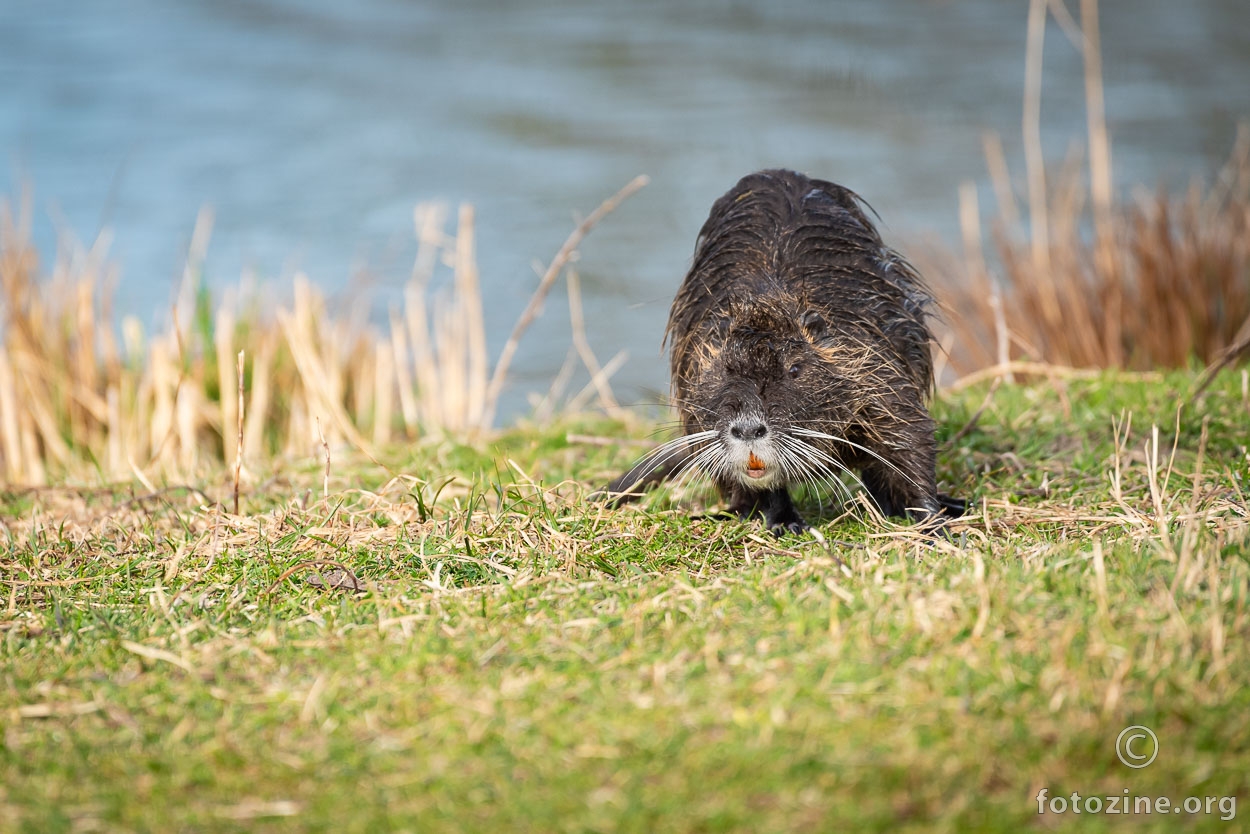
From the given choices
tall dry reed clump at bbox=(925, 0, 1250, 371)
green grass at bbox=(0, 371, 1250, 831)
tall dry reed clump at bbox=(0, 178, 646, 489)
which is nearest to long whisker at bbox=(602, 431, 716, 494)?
green grass at bbox=(0, 371, 1250, 831)

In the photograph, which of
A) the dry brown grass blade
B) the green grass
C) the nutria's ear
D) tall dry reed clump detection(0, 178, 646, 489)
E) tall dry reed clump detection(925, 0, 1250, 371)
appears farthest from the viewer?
tall dry reed clump detection(925, 0, 1250, 371)

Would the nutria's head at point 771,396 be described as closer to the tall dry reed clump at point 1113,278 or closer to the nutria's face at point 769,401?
the nutria's face at point 769,401

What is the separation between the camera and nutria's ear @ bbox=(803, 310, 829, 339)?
3.30 meters

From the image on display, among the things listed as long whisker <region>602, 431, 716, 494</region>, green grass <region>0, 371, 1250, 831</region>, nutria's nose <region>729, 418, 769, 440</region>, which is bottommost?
green grass <region>0, 371, 1250, 831</region>

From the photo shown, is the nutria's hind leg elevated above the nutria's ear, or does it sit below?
below

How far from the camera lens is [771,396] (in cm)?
317

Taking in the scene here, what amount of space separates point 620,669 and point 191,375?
3882 millimetres

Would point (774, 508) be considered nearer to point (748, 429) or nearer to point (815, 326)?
point (748, 429)

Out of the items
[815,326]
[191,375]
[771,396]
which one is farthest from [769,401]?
[191,375]

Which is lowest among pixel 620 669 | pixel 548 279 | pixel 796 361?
pixel 620 669

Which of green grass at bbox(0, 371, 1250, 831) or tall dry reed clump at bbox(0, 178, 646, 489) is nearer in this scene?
green grass at bbox(0, 371, 1250, 831)

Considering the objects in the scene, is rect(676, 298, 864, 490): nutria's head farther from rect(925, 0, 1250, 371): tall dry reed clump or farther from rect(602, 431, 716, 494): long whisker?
rect(925, 0, 1250, 371): tall dry reed clump

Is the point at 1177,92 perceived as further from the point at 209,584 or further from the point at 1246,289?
the point at 209,584

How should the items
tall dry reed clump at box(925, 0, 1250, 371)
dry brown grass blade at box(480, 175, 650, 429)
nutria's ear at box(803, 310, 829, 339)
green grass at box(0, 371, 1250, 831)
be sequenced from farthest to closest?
1. tall dry reed clump at box(925, 0, 1250, 371)
2. dry brown grass blade at box(480, 175, 650, 429)
3. nutria's ear at box(803, 310, 829, 339)
4. green grass at box(0, 371, 1250, 831)
